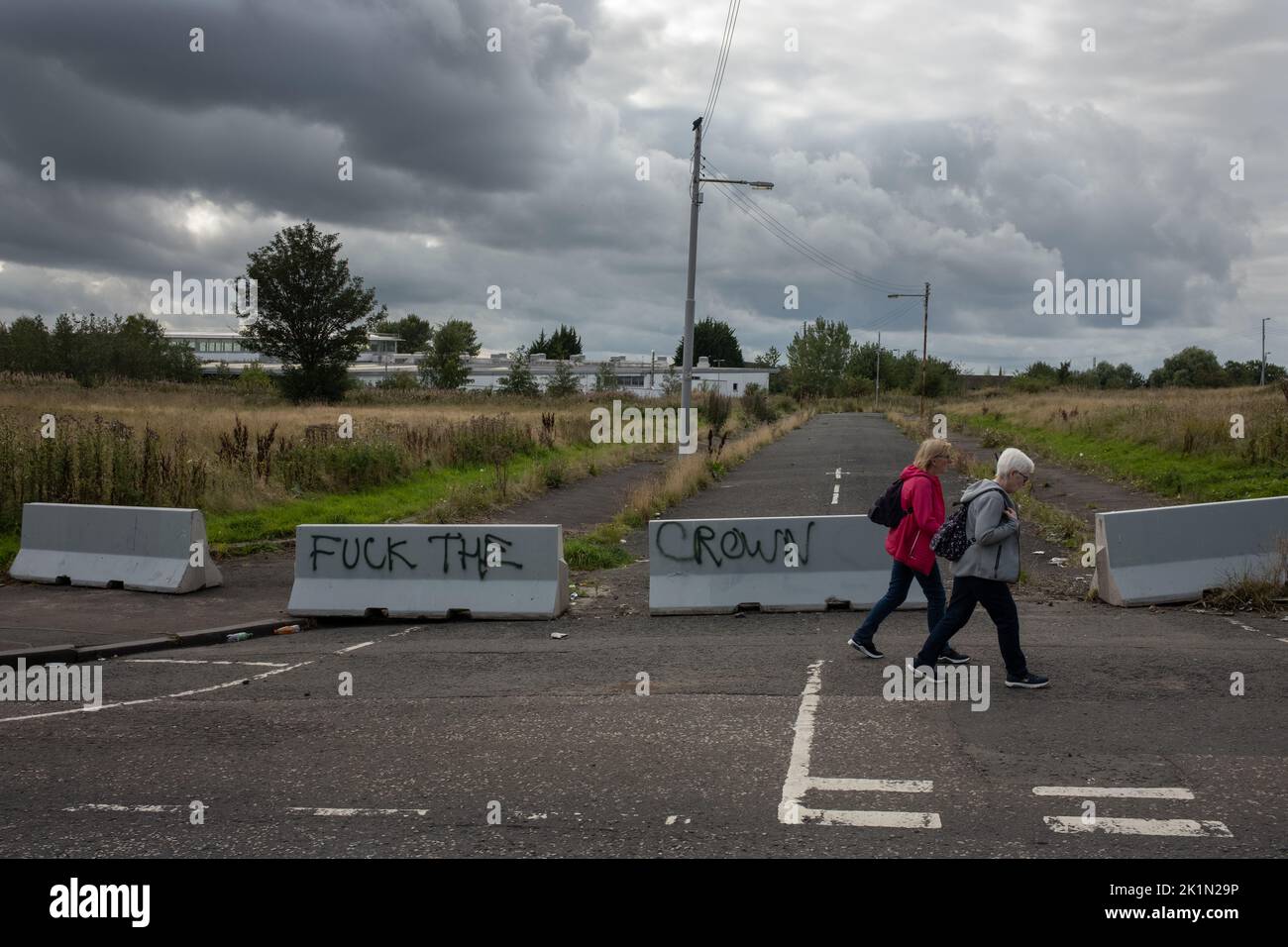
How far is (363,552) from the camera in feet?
38.1

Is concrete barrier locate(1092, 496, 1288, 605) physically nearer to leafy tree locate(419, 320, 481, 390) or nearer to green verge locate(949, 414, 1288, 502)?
green verge locate(949, 414, 1288, 502)

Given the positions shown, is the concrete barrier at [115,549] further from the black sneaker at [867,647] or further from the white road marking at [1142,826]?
the white road marking at [1142,826]

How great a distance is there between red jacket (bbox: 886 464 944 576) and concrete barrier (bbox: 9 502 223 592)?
8.55m

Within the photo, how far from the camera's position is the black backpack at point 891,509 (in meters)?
8.55

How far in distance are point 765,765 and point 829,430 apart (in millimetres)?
49524

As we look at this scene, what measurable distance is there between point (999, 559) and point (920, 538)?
90 centimetres

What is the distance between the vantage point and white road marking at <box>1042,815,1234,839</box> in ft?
16.0

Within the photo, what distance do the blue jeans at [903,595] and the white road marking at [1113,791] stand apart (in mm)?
2895

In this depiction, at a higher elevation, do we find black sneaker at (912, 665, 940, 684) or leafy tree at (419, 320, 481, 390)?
leafy tree at (419, 320, 481, 390)

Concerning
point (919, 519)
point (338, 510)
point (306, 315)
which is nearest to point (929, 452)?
point (919, 519)

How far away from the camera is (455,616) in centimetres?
1140

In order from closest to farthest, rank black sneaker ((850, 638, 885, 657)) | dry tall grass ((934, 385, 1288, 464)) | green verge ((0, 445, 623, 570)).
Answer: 1. black sneaker ((850, 638, 885, 657))
2. green verge ((0, 445, 623, 570))
3. dry tall grass ((934, 385, 1288, 464))

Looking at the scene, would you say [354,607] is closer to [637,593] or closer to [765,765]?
[637,593]

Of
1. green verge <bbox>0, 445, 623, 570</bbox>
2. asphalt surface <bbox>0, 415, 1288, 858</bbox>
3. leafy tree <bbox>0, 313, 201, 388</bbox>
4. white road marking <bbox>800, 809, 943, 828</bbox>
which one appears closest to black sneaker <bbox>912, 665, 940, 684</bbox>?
asphalt surface <bbox>0, 415, 1288, 858</bbox>
